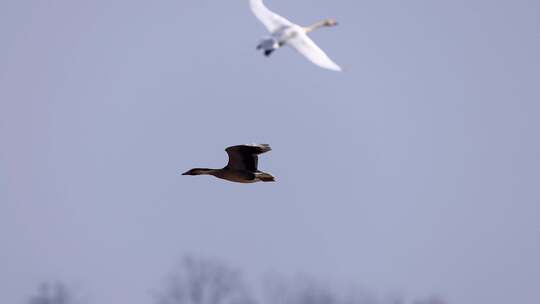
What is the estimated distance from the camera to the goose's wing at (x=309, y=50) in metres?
41.6

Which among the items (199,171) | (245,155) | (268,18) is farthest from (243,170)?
(268,18)

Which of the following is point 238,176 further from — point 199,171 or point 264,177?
point 199,171

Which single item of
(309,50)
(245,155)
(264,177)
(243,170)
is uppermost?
(309,50)

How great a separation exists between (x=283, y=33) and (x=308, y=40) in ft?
6.49

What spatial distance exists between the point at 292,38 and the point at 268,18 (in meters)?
2.70

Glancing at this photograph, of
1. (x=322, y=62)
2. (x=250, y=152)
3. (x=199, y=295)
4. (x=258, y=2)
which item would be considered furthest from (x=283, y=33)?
(x=199, y=295)

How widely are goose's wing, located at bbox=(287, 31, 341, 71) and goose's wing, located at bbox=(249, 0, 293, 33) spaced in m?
0.58

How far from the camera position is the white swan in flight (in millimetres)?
39906

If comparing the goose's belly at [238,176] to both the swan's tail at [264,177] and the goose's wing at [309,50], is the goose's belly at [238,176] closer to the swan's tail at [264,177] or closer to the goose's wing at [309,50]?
the swan's tail at [264,177]

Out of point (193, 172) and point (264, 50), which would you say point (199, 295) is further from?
point (264, 50)

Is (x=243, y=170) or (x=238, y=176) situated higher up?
(x=243, y=170)

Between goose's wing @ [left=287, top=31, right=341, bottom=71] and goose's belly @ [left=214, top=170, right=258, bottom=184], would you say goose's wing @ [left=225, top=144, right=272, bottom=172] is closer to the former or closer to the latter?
goose's belly @ [left=214, top=170, right=258, bottom=184]

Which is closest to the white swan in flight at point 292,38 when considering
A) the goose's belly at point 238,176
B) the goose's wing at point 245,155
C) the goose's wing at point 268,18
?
the goose's wing at point 268,18

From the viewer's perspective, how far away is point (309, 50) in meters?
42.6
